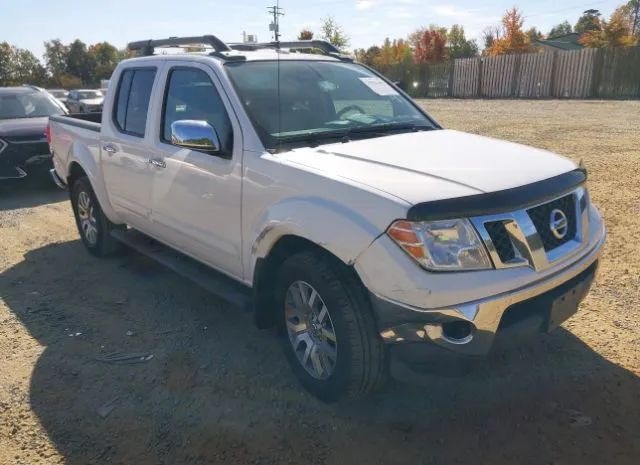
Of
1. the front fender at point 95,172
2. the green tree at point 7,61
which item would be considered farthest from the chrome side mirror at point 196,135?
the green tree at point 7,61

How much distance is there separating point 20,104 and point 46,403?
8.08 meters

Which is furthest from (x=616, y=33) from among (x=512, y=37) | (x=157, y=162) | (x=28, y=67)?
(x=28, y=67)

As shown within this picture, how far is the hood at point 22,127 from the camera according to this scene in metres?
8.52

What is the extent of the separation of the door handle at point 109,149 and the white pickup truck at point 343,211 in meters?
0.04

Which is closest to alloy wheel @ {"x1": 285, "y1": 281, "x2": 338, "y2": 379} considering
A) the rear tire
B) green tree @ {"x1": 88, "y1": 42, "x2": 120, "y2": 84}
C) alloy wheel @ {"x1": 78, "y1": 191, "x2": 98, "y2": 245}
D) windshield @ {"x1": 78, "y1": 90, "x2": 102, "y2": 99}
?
the rear tire

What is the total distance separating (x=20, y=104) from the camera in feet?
31.6

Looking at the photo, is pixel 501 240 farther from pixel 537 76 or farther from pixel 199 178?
pixel 537 76

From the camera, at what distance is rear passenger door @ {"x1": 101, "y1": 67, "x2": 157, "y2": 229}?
4.35 m

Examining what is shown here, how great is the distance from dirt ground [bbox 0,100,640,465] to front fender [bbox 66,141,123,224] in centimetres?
74

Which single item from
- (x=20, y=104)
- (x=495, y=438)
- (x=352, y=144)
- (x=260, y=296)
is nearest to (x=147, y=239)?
(x=260, y=296)

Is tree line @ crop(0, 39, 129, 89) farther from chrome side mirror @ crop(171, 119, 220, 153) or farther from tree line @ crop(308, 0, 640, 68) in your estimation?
chrome side mirror @ crop(171, 119, 220, 153)

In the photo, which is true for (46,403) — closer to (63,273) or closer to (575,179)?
(63,273)

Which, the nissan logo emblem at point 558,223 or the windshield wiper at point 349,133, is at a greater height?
the windshield wiper at point 349,133

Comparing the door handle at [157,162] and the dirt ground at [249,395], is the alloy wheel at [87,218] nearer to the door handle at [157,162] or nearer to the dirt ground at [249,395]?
the dirt ground at [249,395]
